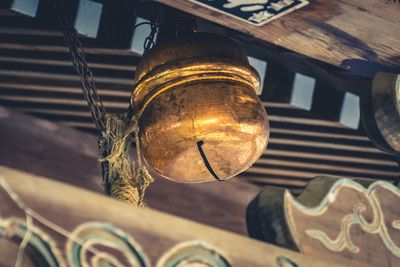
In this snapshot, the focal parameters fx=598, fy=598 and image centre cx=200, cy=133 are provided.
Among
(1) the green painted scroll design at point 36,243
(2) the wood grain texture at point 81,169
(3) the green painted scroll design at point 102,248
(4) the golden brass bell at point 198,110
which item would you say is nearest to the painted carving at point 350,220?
(4) the golden brass bell at point 198,110

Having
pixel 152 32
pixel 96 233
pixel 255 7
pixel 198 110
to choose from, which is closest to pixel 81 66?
Answer: pixel 152 32

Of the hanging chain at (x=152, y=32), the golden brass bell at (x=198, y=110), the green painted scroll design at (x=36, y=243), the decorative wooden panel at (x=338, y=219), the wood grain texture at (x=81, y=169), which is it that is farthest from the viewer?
the wood grain texture at (x=81, y=169)

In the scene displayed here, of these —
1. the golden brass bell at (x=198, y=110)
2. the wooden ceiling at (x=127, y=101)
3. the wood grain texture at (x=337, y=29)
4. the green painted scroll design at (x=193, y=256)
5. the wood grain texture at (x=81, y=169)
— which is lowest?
the wood grain texture at (x=81, y=169)

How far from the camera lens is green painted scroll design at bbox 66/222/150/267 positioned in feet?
6.08

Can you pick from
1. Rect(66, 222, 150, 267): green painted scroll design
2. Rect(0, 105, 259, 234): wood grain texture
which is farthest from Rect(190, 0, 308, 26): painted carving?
Rect(0, 105, 259, 234): wood grain texture

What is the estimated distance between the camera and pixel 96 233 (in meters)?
1.89

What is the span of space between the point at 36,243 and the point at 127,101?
2.30 meters

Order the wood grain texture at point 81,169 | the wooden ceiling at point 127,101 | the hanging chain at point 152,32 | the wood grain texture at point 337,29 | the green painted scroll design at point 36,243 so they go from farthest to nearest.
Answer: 1. the wood grain texture at point 81,169
2. the wooden ceiling at point 127,101
3. the hanging chain at point 152,32
4. the wood grain texture at point 337,29
5. the green painted scroll design at point 36,243

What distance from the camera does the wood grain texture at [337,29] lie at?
2436mm

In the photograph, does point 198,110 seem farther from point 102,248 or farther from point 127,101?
point 127,101

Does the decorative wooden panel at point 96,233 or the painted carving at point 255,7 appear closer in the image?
the decorative wooden panel at point 96,233

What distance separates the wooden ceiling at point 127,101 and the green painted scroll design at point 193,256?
5.76ft

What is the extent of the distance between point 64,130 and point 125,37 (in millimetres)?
978

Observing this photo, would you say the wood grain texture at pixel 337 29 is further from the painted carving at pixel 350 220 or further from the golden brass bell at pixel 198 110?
the painted carving at pixel 350 220
